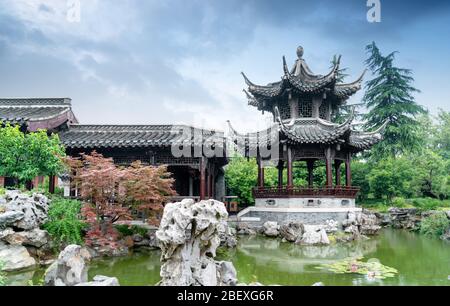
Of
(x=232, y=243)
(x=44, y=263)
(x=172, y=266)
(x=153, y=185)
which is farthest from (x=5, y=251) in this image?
(x=232, y=243)

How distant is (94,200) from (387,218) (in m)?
16.2

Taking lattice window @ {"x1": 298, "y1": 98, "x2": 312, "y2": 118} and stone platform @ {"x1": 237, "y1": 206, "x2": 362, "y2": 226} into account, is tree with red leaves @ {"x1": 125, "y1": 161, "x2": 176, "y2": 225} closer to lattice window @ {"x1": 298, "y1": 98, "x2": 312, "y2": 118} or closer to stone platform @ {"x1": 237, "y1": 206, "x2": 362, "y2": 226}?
stone platform @ {"x1": 237, "y1": 206, "x2": 362, "y2": 226}

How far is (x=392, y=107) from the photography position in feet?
77.9

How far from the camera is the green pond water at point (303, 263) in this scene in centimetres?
672

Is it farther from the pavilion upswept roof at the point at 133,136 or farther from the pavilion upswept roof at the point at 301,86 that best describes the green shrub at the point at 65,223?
the pavilion upswept roof at the point at 301,86

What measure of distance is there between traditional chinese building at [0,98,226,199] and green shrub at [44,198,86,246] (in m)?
3.36

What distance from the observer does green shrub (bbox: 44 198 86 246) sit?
850 centimetres

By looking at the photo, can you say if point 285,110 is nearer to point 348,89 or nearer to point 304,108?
point 304,108

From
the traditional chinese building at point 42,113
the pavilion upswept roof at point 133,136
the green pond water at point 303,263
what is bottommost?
the green pond water at point 303,263

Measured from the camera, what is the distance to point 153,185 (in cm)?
937

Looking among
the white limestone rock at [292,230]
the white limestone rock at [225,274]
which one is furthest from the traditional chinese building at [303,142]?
the white limestone rock at [225,274]

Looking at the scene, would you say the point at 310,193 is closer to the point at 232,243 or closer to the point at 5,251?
the point at 232,243

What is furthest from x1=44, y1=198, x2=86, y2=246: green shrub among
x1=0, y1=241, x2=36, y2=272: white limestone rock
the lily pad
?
the lily pad

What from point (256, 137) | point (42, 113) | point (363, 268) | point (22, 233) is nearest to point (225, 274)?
point (363, 268)
